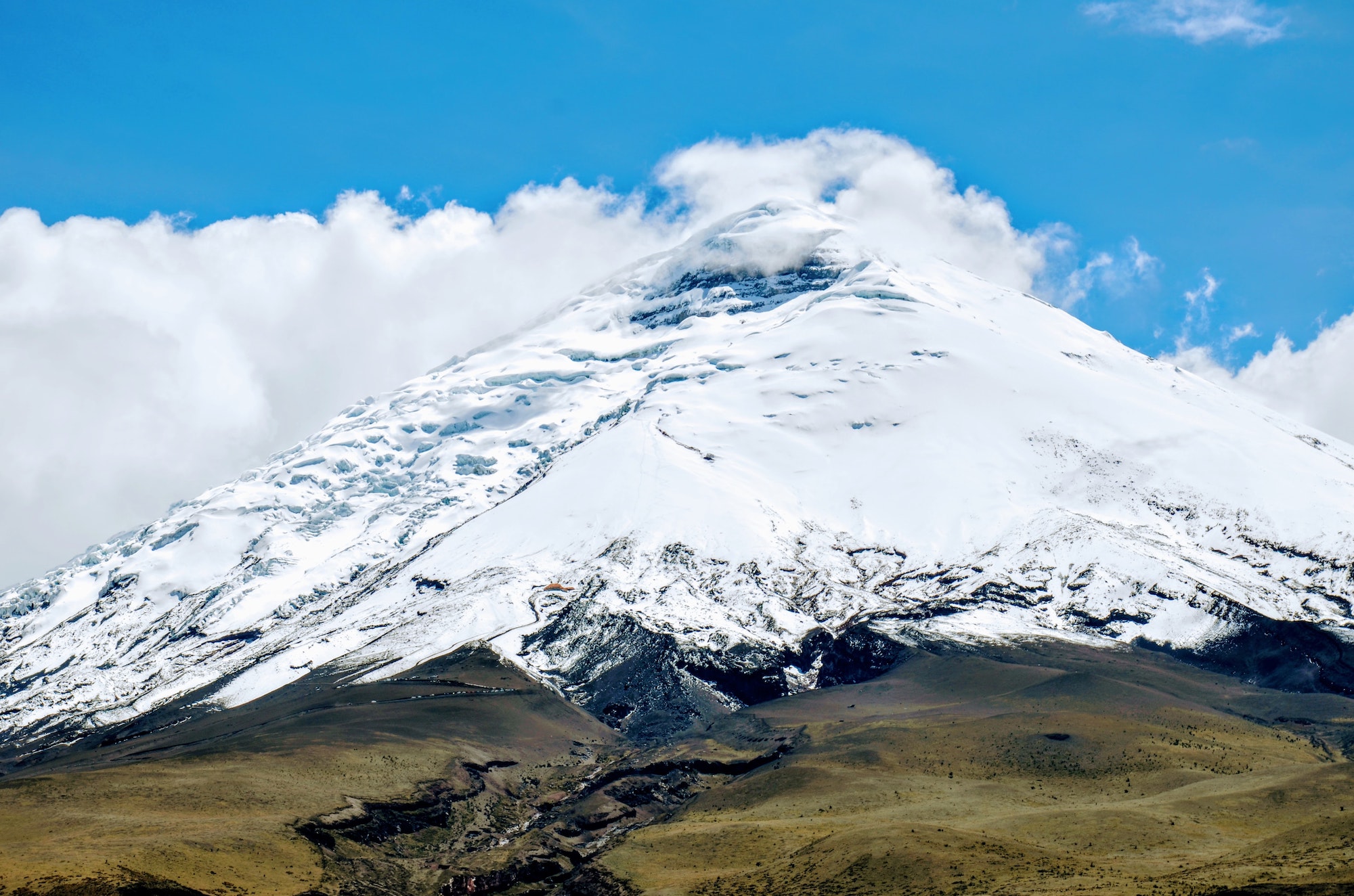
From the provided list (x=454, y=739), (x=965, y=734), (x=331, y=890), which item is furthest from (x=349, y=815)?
(x=965, y=734)

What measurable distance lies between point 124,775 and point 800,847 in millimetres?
70431

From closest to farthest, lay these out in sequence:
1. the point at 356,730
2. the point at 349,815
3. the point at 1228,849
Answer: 1. the point at 1228,849
2. the point at 349,815
3. the point at 356,730

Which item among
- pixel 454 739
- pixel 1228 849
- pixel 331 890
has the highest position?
pixel 454 739

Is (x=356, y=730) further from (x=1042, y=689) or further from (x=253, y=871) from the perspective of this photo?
(x=1042, y=689)

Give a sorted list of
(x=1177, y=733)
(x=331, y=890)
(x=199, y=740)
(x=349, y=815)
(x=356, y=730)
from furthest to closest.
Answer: (x=199, y=740) < (x=356, y=730) < (x=1177, y=733) < (x=349, y=815) < (x=331, y=890)

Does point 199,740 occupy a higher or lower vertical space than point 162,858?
higher

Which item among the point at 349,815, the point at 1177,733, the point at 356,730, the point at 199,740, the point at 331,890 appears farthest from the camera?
the point at 199,740

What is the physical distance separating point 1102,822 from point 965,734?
43.6 metres

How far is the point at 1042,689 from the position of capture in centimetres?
17475

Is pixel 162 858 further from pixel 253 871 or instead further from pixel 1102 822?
pixel 1102 822

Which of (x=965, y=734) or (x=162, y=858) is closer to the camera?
(x=162, y=858)

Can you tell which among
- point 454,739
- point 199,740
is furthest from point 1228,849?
point 199,740

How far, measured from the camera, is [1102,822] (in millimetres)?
110500

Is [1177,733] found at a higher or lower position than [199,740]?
lower
